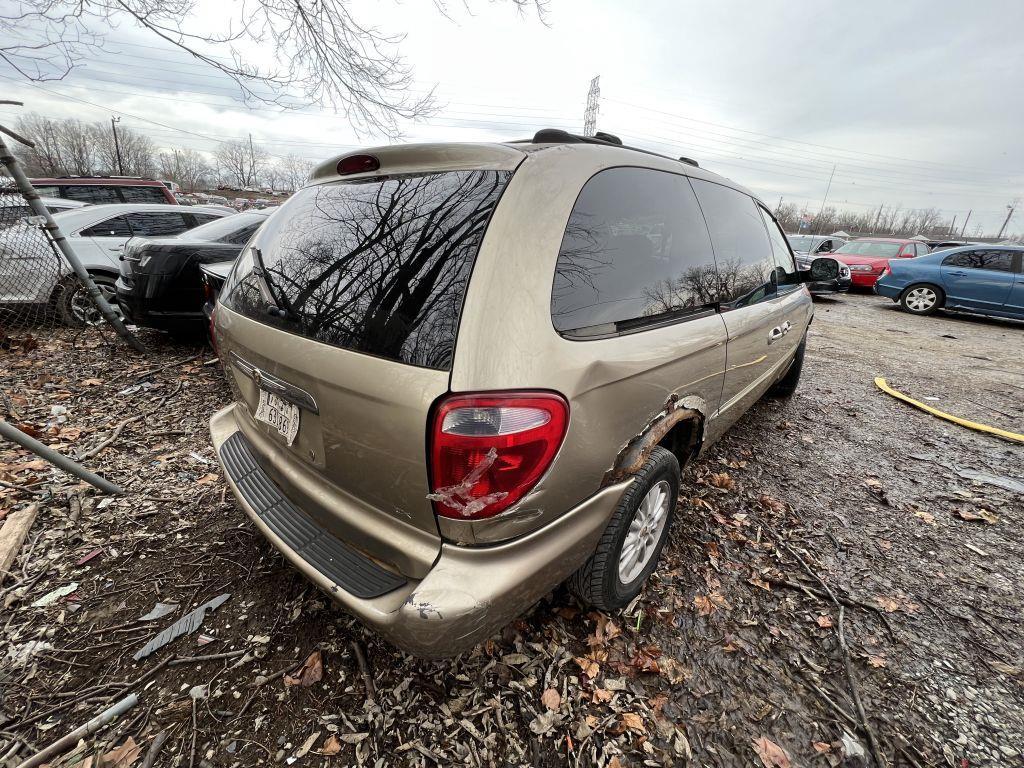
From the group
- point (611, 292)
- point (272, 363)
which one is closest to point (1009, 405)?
point (611, 292)

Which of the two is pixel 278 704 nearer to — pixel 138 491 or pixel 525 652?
pixel 525 652

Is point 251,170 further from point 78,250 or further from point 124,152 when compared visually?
point 78,250

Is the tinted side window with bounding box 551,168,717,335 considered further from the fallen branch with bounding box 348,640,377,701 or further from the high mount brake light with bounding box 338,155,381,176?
the fallen branch with bounding box 348,640,377,701

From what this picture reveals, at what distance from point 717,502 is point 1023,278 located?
36.9 ft

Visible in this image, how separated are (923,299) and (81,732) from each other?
14419 mm

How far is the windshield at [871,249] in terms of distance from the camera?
504 inches

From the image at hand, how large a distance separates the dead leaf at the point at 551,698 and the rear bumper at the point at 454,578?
0.55m

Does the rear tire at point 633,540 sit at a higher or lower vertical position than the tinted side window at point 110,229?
lower

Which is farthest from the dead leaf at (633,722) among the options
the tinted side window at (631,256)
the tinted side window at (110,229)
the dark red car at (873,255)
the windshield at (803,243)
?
the windshield at (803,243)

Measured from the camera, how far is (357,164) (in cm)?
178

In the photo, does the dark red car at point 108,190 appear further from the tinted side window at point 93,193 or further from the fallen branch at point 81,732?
the fallen branch at point 81,732

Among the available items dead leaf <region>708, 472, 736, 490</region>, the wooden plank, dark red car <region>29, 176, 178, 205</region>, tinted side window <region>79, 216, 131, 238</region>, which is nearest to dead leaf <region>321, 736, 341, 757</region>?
the wooden plank

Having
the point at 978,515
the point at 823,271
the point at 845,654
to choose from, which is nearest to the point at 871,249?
the point at 823,271

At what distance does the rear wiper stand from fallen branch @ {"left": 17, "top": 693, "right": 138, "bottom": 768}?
1495mm
